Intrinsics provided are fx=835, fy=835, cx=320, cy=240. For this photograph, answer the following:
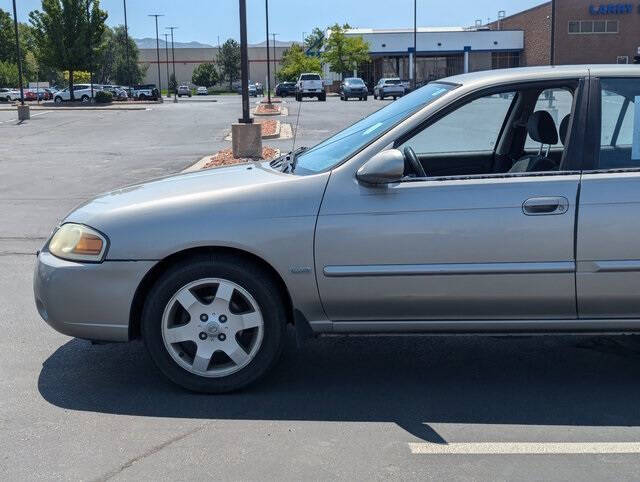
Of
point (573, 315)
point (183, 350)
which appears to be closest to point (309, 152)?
point (183, 350)

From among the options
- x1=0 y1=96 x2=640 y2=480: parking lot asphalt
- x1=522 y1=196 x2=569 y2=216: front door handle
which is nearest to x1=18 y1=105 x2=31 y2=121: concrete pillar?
x1=0 y1=96 x2=640 y2=480: parking lot asphalt

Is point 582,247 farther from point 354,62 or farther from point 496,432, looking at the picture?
point 354,62

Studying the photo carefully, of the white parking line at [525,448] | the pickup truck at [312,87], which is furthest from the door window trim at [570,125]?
the pickup truck at [312,87]

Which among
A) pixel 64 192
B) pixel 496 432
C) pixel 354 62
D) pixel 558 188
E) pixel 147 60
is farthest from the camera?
pixel 147 60

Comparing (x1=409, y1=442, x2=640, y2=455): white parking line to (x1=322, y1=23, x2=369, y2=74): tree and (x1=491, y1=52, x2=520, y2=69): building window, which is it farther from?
(x1=491, y1=52, x2=520, y2=69): building window

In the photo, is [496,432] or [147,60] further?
[147,60]

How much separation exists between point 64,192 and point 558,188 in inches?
410

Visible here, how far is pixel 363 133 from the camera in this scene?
4977 millimetres

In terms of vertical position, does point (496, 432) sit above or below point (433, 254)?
below

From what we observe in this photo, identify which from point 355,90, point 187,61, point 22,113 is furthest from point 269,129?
point 187,61

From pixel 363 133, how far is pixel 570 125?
1.18 m

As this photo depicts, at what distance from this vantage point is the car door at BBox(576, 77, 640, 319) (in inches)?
173

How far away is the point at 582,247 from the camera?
14.5 feet

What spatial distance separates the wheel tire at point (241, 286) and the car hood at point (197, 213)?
140mm
